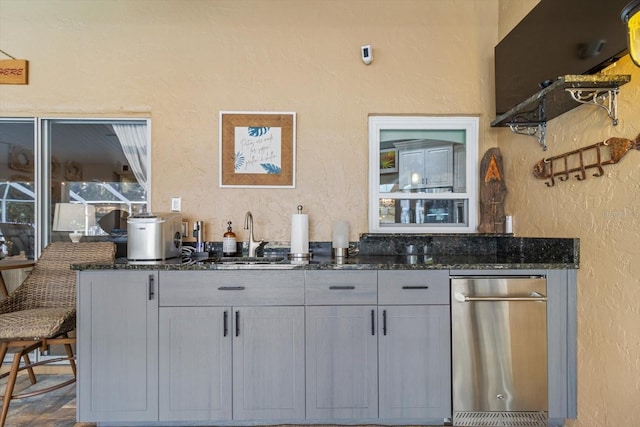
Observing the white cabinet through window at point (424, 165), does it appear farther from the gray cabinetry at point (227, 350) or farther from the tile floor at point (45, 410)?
the tile floor at point (45, 410)

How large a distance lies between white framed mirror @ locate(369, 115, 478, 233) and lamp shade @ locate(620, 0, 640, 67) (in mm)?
1637

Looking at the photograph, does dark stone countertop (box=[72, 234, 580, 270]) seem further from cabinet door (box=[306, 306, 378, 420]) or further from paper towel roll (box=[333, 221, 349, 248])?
cabinet door (box=[306, 306, 378, 420])

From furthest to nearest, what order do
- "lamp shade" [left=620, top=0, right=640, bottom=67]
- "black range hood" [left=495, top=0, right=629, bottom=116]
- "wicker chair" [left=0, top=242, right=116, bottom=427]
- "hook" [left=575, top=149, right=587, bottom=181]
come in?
"wicker chair" [left=0, top=242, right=116, bottom=427] < "hook" [left=575, top=149, right=587, bottom=181] < "black range hood" [left=495, top=0, right=629, bottom=116] < "lamp shade" [left=620, top=0, right=640, bottom=67]

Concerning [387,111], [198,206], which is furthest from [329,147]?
[198,206]

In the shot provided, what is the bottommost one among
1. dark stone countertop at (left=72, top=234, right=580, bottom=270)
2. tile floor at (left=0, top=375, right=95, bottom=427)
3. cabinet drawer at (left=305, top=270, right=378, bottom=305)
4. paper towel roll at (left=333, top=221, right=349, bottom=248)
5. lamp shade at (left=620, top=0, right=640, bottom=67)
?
tile floor at (left=0, top=375, right=95, bottom=427)

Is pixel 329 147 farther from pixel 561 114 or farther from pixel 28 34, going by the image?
pixel 28 34

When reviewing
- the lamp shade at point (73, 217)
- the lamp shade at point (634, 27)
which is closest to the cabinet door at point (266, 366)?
the lamp shade at point (73, 217)

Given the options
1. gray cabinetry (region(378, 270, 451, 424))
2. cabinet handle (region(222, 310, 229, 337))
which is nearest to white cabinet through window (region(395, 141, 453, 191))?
gray cabinetry (region(378, 270, 451, 424))

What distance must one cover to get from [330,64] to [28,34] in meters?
2.24

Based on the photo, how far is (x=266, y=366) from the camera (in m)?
2.01

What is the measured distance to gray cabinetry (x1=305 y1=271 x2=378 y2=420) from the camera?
6.61ft

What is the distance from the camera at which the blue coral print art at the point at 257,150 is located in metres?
2.69

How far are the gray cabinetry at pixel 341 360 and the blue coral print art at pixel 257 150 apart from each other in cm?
115

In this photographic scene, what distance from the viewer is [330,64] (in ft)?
8.86
